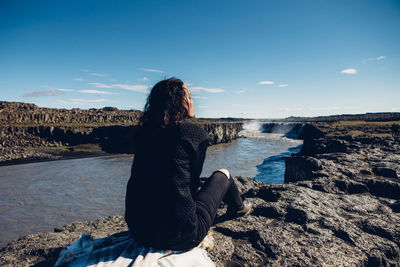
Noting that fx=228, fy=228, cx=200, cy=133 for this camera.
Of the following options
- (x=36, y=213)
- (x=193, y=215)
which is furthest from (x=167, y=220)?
(x=36, y=213)

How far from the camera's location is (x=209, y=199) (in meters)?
2.77

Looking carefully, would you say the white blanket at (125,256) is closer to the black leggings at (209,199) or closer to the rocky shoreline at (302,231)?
the black leggings at (209,199)

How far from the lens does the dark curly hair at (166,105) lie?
2510 millimetres

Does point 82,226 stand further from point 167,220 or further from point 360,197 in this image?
point 360,197

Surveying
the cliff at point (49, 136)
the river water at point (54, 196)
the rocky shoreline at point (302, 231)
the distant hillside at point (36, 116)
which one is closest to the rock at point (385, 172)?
the rocky shoreline at point (302, 231)

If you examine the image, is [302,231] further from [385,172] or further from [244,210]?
[385,172]

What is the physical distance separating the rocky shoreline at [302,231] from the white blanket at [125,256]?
18.2 inches

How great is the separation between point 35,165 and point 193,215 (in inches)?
971

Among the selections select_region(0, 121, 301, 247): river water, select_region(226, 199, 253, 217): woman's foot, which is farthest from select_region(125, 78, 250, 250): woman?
select_region(0, 121, 301, 247): river water

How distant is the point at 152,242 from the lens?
94.9 inches

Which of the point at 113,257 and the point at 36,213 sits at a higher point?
the point at 113,257

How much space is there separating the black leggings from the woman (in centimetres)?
1

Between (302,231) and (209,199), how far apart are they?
1639 millimetres

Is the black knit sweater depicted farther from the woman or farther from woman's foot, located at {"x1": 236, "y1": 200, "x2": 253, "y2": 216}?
woman's foot, located at {"x1": 236, "y1": 200, "x2": 253, "y2": 216}
